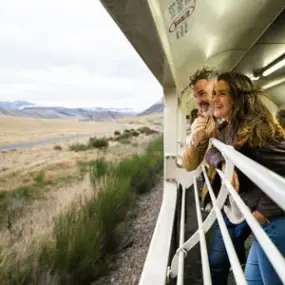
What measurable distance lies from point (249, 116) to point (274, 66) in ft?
12.8

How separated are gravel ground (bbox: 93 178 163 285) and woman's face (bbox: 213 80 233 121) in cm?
263

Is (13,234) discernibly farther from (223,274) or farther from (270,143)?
(270,143)

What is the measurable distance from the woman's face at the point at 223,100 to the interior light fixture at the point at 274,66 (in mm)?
3159

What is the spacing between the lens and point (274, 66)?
481 cm

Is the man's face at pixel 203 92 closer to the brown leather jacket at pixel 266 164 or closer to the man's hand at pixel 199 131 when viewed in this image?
the man's hand at pixel 199 131

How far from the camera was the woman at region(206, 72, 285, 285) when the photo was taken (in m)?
1.16

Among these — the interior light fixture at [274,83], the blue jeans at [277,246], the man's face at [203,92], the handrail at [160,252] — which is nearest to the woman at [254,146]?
the blue jeans at [277,246]

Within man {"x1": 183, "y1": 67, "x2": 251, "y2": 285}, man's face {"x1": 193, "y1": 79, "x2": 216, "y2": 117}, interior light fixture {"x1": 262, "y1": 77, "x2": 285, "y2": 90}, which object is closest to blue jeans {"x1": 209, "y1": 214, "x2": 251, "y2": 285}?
man {"x1": 183, "y1": 67, "x2": 251, "y2": 285}

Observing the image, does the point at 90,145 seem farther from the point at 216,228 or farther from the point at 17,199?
the point at 216,228

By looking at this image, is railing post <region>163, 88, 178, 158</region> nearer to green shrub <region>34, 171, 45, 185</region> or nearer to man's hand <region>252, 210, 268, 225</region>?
man's hand <region>252, 210, 268, 225</region>

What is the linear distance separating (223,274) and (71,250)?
1.94 meters

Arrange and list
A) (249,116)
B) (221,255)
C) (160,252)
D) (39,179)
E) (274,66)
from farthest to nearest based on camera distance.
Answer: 1. (39,179)
2. (274,66)
3. (160,252)
4. (221,255)
5. (249,116)

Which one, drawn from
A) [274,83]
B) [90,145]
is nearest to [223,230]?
[274,83]

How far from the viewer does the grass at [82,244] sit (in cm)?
280
